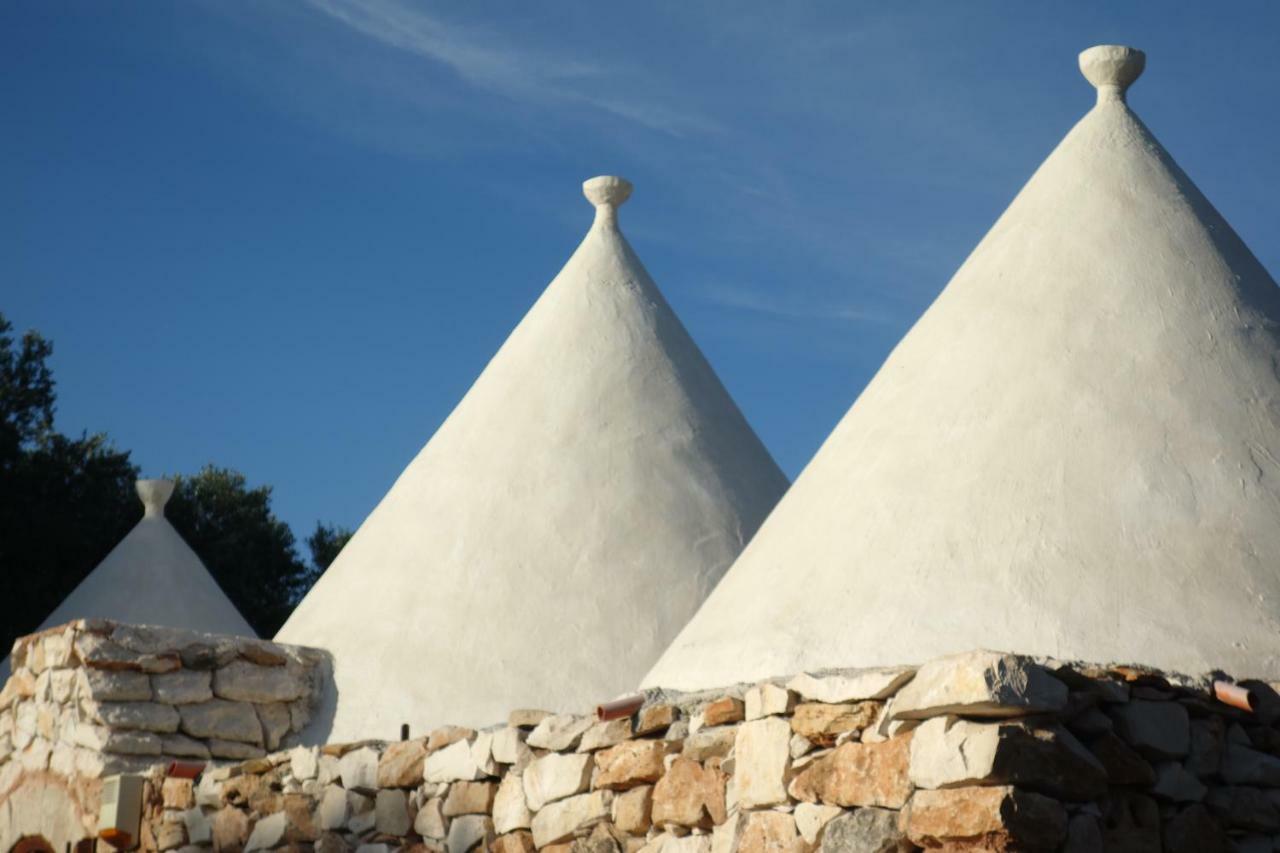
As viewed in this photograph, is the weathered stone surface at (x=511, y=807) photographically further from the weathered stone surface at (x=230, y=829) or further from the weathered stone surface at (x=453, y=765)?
the weathered stone surface at (x=230, y=829)

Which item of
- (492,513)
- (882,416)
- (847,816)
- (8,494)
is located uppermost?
(8,494)

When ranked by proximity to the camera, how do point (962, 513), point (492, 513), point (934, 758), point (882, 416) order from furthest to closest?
1. point (492, 513)
2. point (882, 416)
3. point (962, 513)
4. point (934, 758)

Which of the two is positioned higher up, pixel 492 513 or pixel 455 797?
pixel 492 513

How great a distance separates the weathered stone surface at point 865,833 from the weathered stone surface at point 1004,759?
0.15 meters

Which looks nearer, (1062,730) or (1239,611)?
(1062,730)

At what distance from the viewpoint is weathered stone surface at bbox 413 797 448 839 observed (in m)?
6.24

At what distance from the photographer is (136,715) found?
8.24m

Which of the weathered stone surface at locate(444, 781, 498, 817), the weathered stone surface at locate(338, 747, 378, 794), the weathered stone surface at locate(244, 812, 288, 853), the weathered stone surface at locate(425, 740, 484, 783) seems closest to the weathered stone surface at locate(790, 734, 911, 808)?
the weathered stone surface at locate(444, 781, 498, 817)

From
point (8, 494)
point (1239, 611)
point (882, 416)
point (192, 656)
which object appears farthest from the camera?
point (8, 494)

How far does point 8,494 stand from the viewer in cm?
1705

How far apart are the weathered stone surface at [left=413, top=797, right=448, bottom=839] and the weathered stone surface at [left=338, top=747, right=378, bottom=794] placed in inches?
10.6

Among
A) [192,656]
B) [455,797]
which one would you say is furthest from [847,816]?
[192,656]

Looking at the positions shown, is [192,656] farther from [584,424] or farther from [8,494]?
[8,494]

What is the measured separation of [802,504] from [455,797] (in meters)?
1.69
